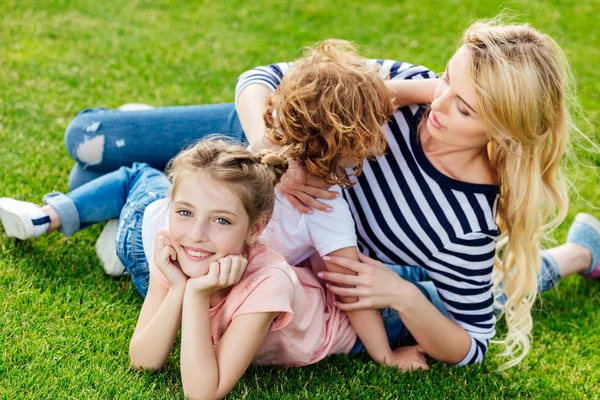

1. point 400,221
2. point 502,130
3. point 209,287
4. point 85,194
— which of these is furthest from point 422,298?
point 85,194

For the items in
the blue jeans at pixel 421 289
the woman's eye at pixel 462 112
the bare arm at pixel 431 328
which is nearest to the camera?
the woman's eye at pixel 462 112

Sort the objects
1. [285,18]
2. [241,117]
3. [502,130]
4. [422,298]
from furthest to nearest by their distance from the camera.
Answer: [285,18], [241,117], [422,298], [502,130]

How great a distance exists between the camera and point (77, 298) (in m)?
Answer: 3.23

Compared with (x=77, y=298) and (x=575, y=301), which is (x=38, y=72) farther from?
(x=575, y=301)

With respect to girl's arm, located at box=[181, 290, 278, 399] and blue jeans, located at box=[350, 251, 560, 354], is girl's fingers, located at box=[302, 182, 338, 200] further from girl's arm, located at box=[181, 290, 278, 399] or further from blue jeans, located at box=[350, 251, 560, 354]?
blue jeans, located at box=[350, 251, 560, 354]

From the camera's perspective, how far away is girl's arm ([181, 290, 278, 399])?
2.57 metres

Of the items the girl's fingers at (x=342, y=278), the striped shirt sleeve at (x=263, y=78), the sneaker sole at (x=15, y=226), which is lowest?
the sneaker sole at (x=15, y=226)

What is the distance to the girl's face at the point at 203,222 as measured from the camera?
261cm

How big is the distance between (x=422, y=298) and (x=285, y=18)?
4.49 meters

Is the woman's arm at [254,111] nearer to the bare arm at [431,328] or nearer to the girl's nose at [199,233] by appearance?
the girl's nose at [199,233]

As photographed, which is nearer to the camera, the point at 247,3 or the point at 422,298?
the point at 422,298

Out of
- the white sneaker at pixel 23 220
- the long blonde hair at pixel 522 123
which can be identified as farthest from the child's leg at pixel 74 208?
the long blonde hair at pixel 522 123

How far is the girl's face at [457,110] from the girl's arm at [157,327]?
1.17 m

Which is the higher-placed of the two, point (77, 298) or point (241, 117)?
point (241, 117)
